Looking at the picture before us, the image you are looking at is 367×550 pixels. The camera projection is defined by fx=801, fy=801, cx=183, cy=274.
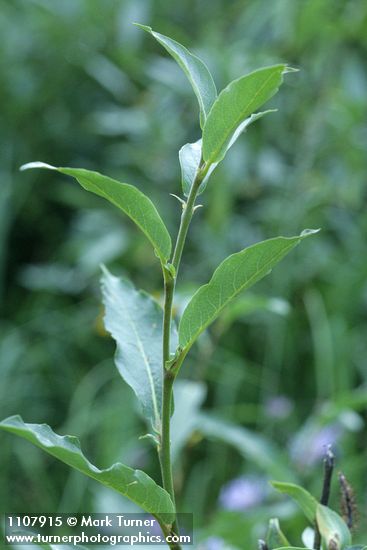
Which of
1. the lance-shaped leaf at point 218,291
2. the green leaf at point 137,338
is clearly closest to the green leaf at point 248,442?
the green leaf at point 137,338

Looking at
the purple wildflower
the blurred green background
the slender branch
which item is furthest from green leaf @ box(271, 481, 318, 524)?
the blurred green background

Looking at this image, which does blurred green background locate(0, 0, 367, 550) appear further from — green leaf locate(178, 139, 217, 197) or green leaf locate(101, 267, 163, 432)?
green leaf locate(178, 139, 217, 197)

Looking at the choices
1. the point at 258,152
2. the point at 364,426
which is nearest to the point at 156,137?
Result: the point at 258,152

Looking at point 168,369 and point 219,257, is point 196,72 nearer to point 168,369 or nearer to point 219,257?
point 168,369

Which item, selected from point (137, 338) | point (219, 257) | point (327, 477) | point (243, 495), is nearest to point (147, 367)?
point (137, 338)

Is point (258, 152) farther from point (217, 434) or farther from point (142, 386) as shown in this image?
point (142, 386)

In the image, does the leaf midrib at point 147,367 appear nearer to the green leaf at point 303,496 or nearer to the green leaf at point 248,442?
the green leaf at point 303,496

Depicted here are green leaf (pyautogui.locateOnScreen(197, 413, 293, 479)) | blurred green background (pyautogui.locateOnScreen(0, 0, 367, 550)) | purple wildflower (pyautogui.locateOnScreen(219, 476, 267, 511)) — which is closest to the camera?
green leaf (pyautogui.locateOnScreen(197, 413, 293, 479))
